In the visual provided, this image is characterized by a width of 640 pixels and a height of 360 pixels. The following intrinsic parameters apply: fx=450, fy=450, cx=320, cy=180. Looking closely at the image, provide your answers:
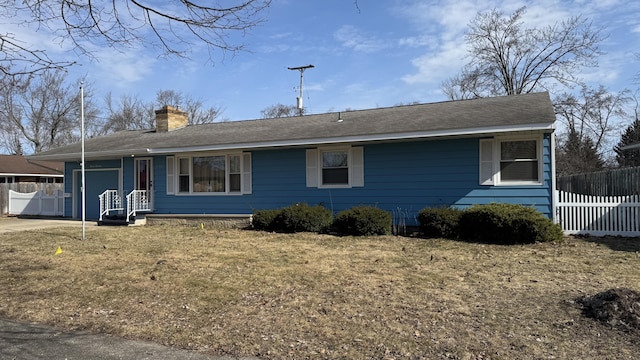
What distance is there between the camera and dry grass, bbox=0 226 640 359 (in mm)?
4242

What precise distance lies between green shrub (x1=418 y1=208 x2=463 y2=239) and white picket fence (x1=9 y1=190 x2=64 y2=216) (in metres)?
15.5

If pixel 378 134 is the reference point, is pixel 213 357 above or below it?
below

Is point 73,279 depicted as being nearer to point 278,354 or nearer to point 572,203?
point 278,354

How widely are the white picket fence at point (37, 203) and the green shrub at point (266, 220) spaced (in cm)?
1079

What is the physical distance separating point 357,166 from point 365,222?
94.1 inches

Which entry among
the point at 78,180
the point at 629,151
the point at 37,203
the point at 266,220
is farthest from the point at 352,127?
Result: the point at 629,151

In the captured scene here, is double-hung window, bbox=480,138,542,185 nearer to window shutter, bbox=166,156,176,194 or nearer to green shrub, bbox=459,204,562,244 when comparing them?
green shrub, bbox=459,204,562,244

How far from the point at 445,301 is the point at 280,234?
23.1ft

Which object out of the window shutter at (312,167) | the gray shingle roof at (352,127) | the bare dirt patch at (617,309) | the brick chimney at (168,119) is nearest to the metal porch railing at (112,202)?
the gray shingle roof at (352,127)

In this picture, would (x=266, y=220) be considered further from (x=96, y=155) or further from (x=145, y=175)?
(x=96, y=155)

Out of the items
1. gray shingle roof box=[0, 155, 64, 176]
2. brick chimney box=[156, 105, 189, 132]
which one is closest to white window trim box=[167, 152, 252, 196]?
brick chimney box=[156, 105, 189, 132]

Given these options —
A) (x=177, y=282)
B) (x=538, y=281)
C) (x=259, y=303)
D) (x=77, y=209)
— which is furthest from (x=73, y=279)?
(x=77, y=209)

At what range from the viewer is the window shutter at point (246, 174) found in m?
14.6

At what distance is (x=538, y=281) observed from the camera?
651 cm
